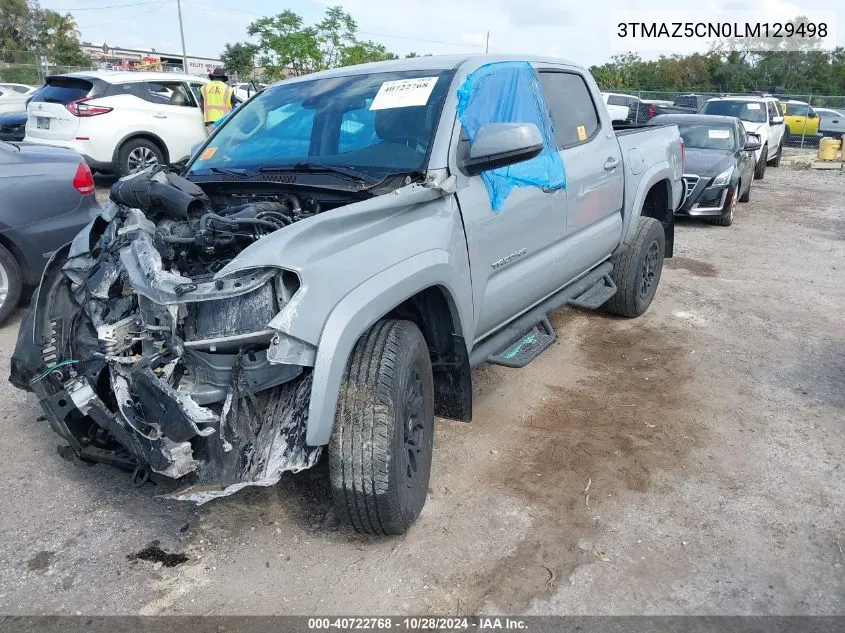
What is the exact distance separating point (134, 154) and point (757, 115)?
12.8 m

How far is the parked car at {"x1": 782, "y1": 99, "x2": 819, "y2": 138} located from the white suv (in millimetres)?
19544

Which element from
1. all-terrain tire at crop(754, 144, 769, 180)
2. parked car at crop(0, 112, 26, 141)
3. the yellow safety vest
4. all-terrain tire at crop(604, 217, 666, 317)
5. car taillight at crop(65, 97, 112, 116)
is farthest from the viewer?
all-terrain tire at crop(754, 144, 769, 180)

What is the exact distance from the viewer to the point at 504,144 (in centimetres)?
315

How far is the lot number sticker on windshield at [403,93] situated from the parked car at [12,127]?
9.37 meters

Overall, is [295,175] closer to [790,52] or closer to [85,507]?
[85,507]

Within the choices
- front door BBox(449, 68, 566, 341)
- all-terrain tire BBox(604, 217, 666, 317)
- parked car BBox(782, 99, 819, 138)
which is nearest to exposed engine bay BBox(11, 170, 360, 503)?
front door BBox(449, 68, 566, 341)

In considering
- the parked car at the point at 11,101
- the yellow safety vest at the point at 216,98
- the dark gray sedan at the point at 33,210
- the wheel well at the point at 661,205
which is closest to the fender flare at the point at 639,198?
the wheel well at the point at 661,205

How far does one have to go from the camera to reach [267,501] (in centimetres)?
326

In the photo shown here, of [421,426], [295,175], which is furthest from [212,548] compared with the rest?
[295,175]

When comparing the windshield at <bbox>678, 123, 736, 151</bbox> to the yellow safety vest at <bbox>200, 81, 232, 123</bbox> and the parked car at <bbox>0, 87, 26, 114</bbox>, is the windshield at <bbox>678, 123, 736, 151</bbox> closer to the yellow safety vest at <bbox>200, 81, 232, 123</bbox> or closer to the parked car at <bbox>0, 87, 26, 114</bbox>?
the yellow safety vest at <bbox>200, 81, 232, 123</bbox>

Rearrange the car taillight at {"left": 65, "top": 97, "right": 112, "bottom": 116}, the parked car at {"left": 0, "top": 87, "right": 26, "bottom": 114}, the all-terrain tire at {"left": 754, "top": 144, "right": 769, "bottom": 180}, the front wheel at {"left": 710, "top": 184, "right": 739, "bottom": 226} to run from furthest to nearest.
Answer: the parked car at {"left": 0, "top": 87, "right": 26, "bottom": 114} → the all-terrain tire at {"left": 754, "top": 144, "right": 769, "bottom": 180} → the front wheel at {"left": 710, "top": 184, "right": 739, "bottom": 226} → the car taillight at {"left": 65, "top": 97, "right": 112, "bottom": 116}

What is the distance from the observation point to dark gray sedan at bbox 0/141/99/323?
5.19m

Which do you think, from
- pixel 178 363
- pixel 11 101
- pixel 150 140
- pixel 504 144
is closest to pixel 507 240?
pixel 504 144

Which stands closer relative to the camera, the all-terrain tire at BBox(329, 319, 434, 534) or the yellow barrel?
the all-terrain tire at BBox(329, 319, 434, 534)
